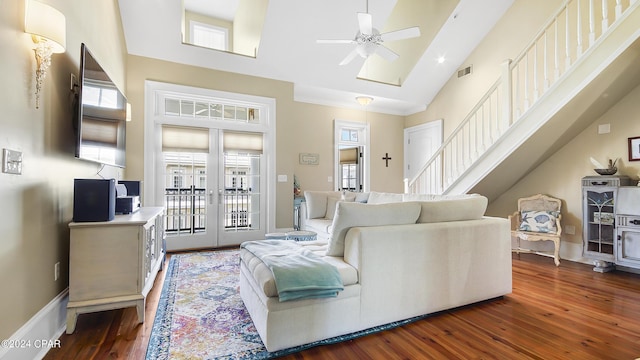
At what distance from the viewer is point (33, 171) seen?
6.30 ft

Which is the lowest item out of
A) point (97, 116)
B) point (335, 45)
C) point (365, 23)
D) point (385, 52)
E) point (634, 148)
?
point (634, 148)

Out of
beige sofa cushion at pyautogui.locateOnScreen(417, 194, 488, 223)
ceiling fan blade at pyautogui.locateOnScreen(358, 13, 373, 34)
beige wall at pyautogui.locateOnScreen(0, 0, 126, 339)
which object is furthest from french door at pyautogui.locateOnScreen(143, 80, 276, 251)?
beige sofa cushion at pyautogui.locateOnScreen(417, 194, 488, 223)

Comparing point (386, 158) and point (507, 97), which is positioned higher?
point (507, 97)

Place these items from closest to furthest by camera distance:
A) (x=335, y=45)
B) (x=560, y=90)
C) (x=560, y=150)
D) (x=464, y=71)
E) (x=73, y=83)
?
1. (x=73, y=83)
2. (x=560, y=90)
3. (x=560, y=150)
4. (x=335, y=45)
5. (x=464, y=71)

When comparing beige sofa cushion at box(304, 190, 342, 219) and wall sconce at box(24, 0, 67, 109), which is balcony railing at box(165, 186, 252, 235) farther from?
wall sconce at box(24, 0, 67, 109)

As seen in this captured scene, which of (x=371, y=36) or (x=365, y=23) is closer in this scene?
(x=365, y=23)

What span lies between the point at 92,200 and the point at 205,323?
50.6 inches

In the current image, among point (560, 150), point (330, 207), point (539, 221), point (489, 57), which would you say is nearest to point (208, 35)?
point (330, 207)

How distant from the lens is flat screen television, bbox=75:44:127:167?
2324 mm

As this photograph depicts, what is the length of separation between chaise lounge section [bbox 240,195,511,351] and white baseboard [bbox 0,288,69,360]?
1310 millimetres

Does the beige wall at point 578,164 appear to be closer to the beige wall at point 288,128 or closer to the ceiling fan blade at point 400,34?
the ceiling fan blade at point 400,34

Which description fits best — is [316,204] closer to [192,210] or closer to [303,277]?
[192,210]

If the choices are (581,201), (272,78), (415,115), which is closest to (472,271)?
(581,201)

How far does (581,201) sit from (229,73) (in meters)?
5.71
